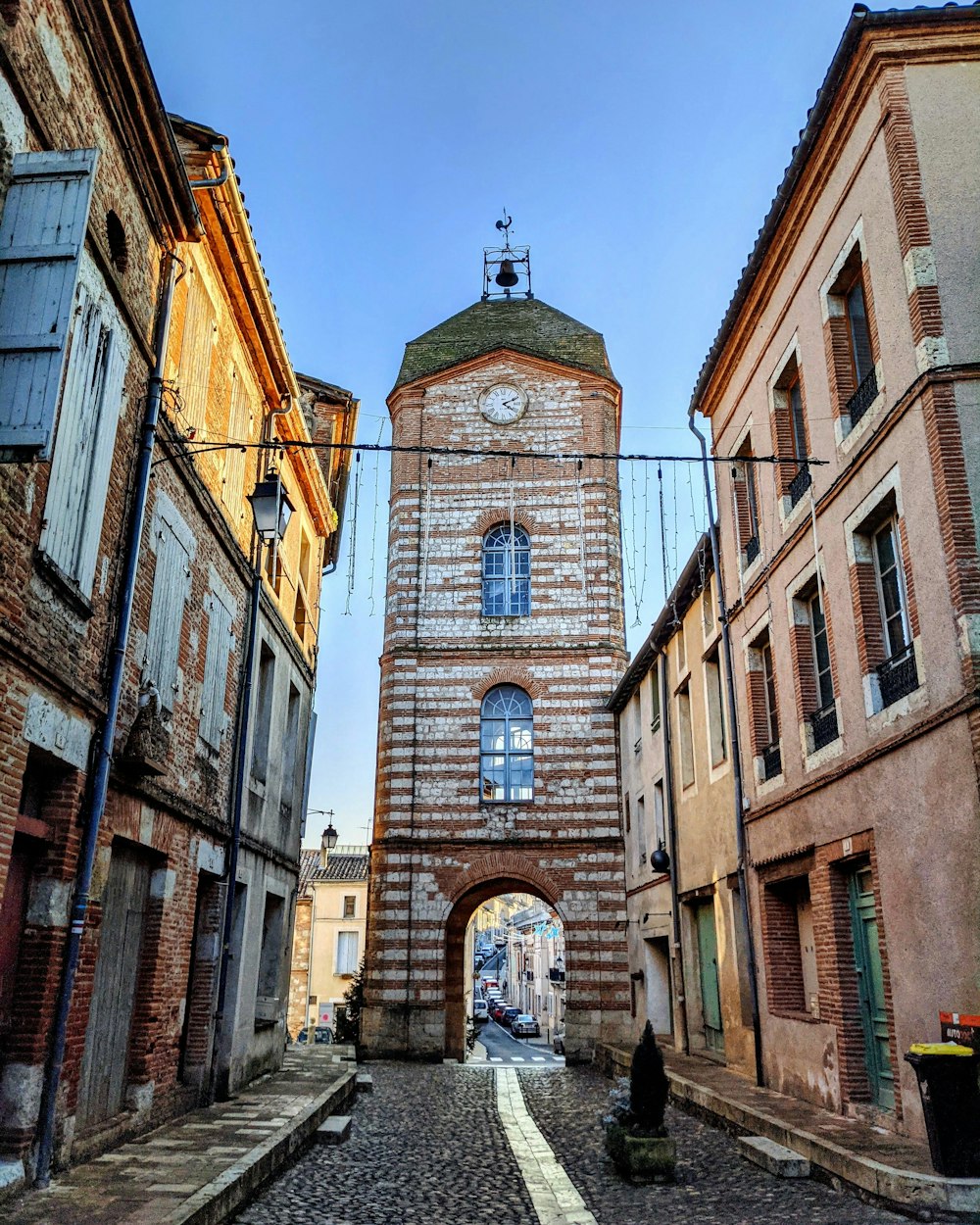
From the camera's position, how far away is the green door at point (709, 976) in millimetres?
15414

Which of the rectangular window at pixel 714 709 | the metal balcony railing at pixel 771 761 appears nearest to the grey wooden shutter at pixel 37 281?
the metal balcony railing at pixel 771 761

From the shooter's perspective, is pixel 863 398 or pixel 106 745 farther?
pixel 863 398

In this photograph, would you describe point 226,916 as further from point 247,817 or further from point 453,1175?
point 453,1175

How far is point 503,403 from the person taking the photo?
25.5m

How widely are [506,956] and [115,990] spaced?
2863 inches

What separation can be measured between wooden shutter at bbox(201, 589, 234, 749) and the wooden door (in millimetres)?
2150

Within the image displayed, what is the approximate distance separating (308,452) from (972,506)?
33.2 ft

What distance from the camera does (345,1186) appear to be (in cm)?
774

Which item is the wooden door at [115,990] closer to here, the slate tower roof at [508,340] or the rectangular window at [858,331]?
the rectangular window at [858,331]

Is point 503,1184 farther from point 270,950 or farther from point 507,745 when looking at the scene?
point 507,745

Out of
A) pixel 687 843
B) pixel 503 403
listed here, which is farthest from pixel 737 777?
pixel 503 403

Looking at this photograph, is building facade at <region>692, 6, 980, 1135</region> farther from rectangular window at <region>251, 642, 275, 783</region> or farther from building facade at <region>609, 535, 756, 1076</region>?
rectangular window at <region>251, 642, 275, 783</region>

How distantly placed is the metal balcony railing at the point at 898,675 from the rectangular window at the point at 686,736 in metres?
7.36

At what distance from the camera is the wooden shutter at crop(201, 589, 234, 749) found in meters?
11.0
